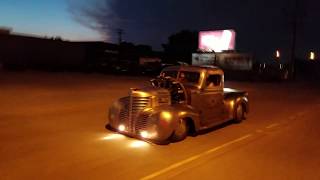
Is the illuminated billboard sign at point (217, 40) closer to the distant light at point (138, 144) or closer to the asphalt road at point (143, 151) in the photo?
the asphalt road at point (143, 151)

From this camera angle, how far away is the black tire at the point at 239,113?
49.5 ft

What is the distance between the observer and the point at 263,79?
6288 centimetres

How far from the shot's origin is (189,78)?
1297cm

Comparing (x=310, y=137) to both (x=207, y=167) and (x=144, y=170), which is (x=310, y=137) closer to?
(x=207, y=167)

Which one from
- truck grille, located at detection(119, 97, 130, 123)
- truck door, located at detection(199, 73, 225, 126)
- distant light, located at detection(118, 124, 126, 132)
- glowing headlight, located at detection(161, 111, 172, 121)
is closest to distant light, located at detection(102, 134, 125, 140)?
distant light, located at detection(118, 124, 126, 132)

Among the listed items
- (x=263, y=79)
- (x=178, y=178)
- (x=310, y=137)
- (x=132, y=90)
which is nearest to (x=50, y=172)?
(x=178, y=178)

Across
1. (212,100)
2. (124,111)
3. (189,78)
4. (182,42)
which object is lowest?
(124,111)

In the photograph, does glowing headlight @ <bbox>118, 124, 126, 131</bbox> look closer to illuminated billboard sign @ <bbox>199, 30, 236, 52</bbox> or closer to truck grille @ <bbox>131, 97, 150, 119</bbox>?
truck grille @ <bbox>131, 97, 150, 119</bbox>

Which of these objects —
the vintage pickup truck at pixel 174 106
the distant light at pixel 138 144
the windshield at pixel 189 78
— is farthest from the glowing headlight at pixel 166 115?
the windshield at pixel 189 78

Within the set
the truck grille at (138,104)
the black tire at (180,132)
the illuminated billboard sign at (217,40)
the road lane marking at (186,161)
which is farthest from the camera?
the illuminated billboard sign at (217,40)

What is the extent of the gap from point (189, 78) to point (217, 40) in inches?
2236

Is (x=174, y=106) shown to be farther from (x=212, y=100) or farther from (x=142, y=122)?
(x=212, y=100)

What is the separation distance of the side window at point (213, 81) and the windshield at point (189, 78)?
0.38 m

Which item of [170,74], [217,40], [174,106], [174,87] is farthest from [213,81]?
[217,40]
